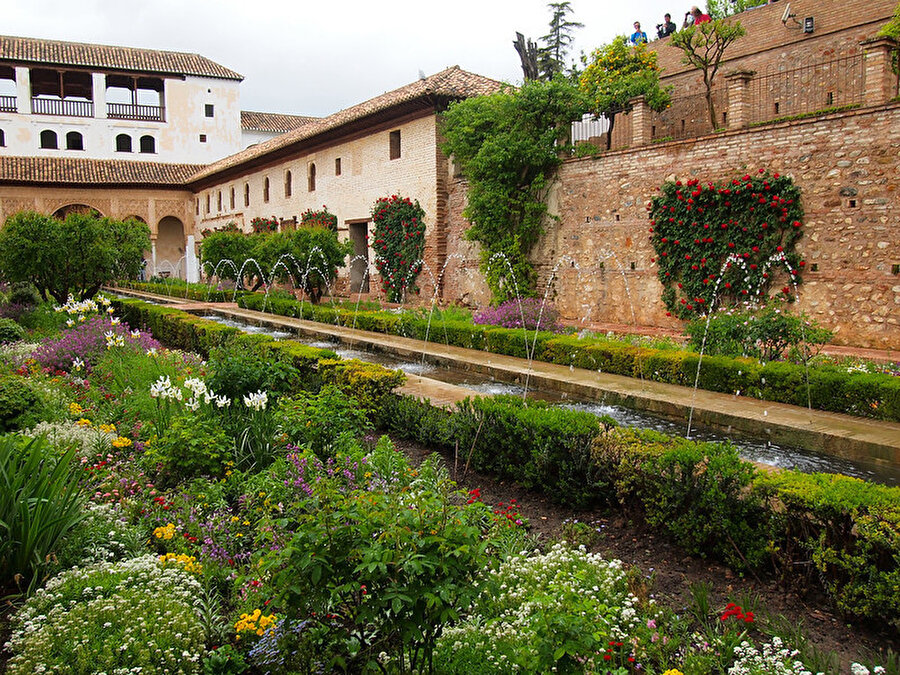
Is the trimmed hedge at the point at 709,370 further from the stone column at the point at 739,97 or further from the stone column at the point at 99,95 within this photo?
the stone column at the point at 99,95

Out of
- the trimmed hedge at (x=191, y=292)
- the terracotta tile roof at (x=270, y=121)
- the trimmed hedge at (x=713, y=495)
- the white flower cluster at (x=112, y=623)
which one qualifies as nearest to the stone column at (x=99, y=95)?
the terracotta tile roof at (x=270, y=121)

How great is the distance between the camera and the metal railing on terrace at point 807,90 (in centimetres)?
1295

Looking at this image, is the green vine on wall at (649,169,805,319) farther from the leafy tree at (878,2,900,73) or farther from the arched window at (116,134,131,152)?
the arched window at (116,134,131,152)

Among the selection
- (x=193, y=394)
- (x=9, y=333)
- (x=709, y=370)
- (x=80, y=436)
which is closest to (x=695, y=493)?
(x=193, y=394)

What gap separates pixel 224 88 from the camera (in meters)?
37.6

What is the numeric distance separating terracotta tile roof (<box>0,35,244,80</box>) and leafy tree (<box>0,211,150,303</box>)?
1016 inches

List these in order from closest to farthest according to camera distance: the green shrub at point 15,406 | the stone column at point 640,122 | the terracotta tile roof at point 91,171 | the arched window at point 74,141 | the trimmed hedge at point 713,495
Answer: the trimmed hedge at point 713,495 → the green shrub at point 15,406 → the stone column at point 640,122 → the terracotta tile roof at point 91,171 → the arched window at point 74,141

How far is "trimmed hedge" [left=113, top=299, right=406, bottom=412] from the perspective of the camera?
603 centimetres

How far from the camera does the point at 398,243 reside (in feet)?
60.6

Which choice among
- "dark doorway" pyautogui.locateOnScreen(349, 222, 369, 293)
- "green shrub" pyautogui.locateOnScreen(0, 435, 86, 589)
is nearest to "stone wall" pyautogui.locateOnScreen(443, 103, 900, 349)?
"dark doorway" pyautogui.locateOnScreen(349, 222, 369, 293)

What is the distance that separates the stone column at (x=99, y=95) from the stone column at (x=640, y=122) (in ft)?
101

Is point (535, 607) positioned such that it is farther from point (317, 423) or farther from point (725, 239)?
point (725, 239)

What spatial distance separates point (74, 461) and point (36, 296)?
1203cm

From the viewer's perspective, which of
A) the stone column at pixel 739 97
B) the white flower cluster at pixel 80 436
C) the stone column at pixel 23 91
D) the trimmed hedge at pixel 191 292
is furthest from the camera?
the stone column at pixel 23 91
